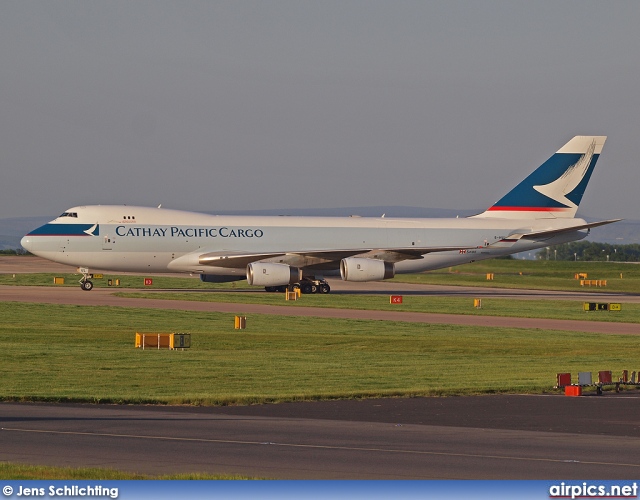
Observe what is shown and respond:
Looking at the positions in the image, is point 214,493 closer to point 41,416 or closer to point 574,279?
point 41,416

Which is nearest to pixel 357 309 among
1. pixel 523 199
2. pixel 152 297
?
pixel 152 297

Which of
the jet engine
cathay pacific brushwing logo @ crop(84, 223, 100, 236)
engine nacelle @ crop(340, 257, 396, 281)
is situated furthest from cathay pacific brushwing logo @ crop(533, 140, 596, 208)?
cathay pacific brushwing logo @ crop(84, 223, 100, 236)

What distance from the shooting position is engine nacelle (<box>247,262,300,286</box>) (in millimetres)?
61656

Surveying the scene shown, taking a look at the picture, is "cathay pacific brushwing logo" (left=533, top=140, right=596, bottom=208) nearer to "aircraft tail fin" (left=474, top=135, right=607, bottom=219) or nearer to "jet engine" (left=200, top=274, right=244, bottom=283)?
"aircraft tail fin" (left=474, top=135, right=607, bottom=219)

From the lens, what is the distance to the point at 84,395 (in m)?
23.4

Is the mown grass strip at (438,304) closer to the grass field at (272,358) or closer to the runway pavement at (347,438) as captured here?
Result: the grass field at (272,358)

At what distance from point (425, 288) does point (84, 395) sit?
57135 millimetres

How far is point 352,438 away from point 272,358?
15.0 m

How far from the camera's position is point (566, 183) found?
71.4 m

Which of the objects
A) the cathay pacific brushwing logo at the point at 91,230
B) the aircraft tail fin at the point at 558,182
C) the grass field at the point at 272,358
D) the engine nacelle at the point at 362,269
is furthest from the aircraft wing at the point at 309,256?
the grass field at the point at 272,358

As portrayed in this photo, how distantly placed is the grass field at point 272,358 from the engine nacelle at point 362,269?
587 inches

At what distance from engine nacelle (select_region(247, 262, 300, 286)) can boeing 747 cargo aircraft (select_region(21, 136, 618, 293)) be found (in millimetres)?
62

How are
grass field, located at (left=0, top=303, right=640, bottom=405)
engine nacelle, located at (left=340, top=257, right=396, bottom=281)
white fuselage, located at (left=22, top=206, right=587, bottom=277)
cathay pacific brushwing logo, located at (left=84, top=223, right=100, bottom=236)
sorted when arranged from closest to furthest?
grass field, located at (left=0, top=303, right=640, bottom=405) < cathay pacific brushwing logo, located at (left=84, top=223, right=100, bottom=236) < white fuselage, located at (left=22, top=206, right=587, bottom=277) < engine nacelle, located at (left=340, top=257, right=396, bottom=281)

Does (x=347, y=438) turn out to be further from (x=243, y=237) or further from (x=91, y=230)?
(x=243, y=237)
